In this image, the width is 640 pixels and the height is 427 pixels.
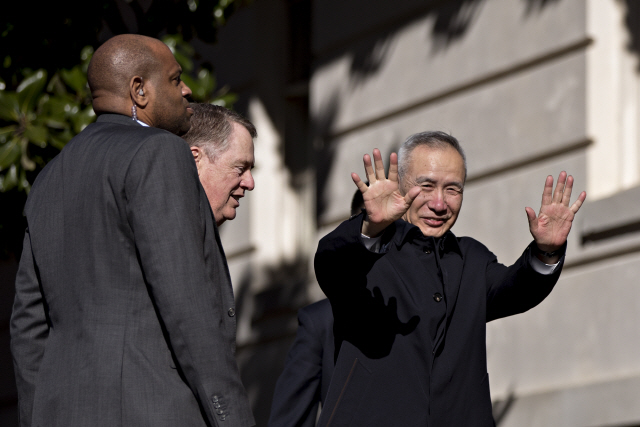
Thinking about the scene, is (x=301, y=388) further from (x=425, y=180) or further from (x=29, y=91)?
(x=29, y=91)

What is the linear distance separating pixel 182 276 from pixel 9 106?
3.53 m

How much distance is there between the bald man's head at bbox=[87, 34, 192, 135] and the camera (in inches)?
136

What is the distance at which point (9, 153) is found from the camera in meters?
6.14

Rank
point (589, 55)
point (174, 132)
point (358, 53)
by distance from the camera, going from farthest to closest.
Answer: point (358, 53)
point (589, 55)
point (174, 132)

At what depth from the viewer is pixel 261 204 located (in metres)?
9.20

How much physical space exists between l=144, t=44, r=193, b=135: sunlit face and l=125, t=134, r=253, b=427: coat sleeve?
275 millimetres

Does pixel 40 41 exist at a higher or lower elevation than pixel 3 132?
higher

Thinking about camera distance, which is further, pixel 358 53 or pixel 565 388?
pixel 358 53

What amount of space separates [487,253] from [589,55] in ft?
9.26

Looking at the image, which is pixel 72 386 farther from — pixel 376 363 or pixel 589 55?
pixel 589 55

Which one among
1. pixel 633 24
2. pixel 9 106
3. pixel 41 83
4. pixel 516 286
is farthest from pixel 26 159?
pixel 633 24

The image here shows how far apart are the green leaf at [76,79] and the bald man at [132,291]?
310 centimetres

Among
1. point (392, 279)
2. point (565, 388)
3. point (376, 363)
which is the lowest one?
point (565, 388)

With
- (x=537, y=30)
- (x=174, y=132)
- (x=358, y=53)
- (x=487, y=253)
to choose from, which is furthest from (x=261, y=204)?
(x=174, y=132)
